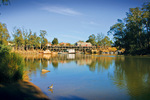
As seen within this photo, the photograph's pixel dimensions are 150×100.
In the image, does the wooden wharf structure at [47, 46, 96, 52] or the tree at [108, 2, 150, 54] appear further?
the wooden wharf structure at [47, 46, 96, 52]

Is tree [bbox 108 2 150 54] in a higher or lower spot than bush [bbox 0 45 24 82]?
higher

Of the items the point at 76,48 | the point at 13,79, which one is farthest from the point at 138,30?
the point at 76,48

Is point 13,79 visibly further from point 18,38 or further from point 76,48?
point 76,48

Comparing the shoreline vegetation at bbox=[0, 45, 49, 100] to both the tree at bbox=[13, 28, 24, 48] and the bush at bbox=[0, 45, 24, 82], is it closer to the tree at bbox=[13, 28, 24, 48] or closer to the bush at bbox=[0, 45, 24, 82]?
the bush at bbox=[0, 45, 24, 82]

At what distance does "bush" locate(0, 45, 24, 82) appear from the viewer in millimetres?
10156

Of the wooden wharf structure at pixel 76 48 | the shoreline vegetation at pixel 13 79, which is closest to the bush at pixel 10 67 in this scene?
the shoreline vegetation at pixel 13 79

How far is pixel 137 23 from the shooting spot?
56000 mm

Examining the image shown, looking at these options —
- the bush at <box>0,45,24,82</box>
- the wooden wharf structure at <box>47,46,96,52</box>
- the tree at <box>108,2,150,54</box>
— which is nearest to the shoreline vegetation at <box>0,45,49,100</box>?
the bush at <box>0,45,24,82</box>

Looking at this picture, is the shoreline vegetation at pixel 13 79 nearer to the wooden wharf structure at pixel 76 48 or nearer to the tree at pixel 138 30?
the tree at pixel 138 30

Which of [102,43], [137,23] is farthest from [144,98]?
[102,43]

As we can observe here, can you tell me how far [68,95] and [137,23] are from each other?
55.9 metres

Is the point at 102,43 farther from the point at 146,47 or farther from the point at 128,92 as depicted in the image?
the point at 128,92

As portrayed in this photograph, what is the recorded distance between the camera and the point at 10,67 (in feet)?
33.9

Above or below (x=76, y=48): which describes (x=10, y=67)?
below
